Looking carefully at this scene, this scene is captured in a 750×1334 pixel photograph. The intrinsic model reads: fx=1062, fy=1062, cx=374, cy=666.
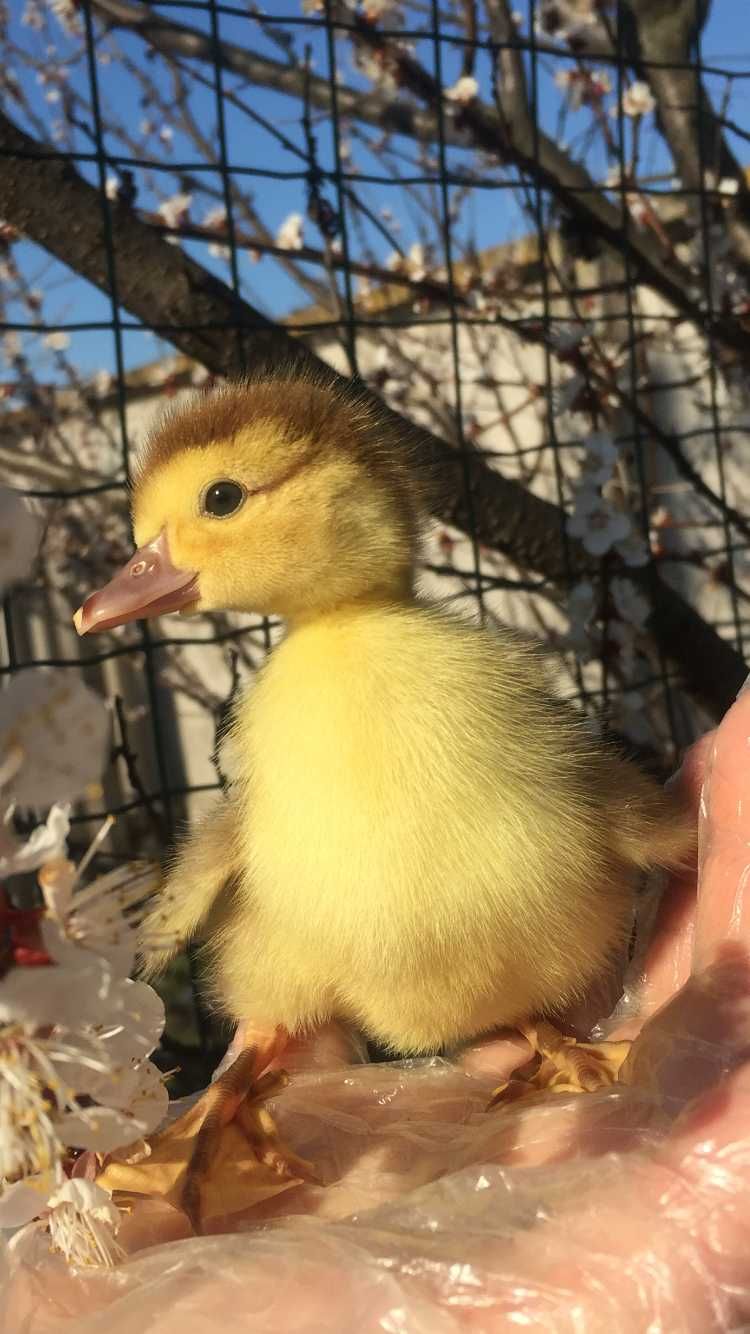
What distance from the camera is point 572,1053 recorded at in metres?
0.81

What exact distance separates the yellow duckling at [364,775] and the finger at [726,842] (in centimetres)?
4

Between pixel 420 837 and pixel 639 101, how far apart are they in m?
1.97

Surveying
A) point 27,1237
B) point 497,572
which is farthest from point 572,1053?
point 497,572

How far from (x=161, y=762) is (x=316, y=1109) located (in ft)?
2.41

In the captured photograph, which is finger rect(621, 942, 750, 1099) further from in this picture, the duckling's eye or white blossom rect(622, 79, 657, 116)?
white blossom rect(622, 79, 657, 116)

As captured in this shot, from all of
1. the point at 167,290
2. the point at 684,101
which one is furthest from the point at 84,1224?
the point at 684,101

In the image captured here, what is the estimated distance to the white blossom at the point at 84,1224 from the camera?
0.53m

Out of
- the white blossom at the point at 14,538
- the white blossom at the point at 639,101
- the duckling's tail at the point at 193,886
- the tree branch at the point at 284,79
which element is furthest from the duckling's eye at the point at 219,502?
the white blossom at the point at 639,101

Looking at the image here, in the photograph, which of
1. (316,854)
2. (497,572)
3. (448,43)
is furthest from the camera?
(497,572)

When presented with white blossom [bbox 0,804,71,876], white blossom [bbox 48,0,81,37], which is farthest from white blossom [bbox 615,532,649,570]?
white blossom [bbox 0,804,71,876]

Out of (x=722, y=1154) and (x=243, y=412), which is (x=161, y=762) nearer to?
(x=243, y=412)

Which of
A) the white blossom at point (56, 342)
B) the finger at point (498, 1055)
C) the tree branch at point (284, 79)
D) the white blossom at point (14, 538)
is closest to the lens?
the white blossom at point (14, 538)

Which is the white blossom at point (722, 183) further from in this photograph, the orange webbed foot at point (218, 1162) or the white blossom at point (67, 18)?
the orange webbed foot at point (218, 1162)

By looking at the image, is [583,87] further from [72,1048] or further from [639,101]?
[72,1048]
